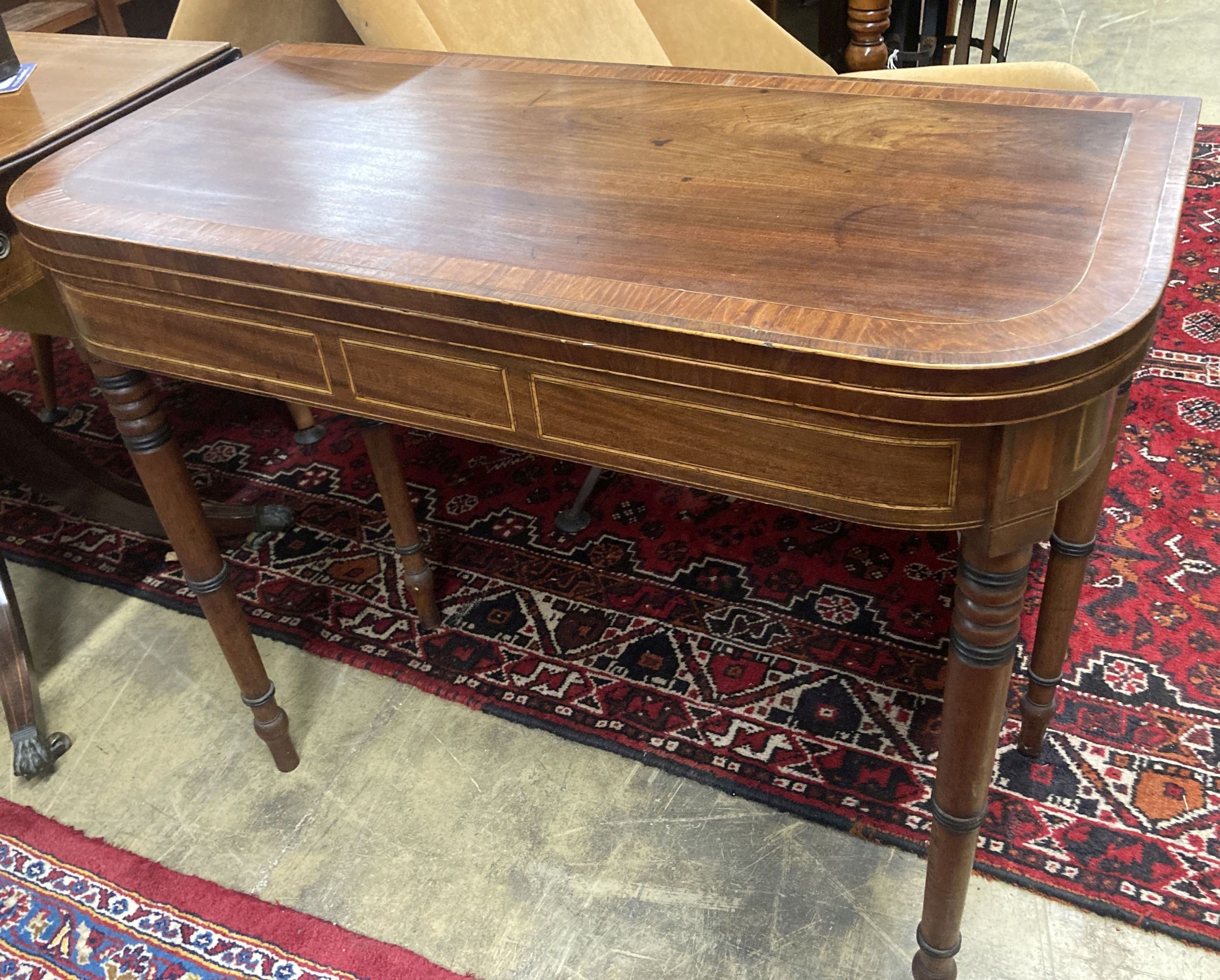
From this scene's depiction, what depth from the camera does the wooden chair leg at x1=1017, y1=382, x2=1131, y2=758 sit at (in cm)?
120

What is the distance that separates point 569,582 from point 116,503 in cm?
87

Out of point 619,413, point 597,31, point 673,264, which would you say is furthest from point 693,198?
point 597,31

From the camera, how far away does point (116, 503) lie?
1982 millimetres

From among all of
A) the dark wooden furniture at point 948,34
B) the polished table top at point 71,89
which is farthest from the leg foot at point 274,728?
the dark wooden furniture at point 948,34

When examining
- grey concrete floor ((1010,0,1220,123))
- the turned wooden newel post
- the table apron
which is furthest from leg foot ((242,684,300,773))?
grey concrete floor ((1010,0,1220,123))

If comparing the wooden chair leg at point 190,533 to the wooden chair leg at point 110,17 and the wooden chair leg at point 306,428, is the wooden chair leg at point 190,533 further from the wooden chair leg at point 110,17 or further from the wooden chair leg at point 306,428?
the wooden chair leg at point 110,17

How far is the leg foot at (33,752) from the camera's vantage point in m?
1.59

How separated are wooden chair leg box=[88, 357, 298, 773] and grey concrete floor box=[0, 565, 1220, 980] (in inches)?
4.6

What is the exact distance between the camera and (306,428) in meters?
2.32

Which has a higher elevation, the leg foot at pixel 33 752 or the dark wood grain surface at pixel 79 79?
the dark wood grain surface at pixel 79 79

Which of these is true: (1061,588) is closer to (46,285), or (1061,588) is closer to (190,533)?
(190,533)

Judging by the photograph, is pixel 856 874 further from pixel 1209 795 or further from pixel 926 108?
pixel 926 108

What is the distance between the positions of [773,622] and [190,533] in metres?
0.90

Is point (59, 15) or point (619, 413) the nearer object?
point (619, 413)
